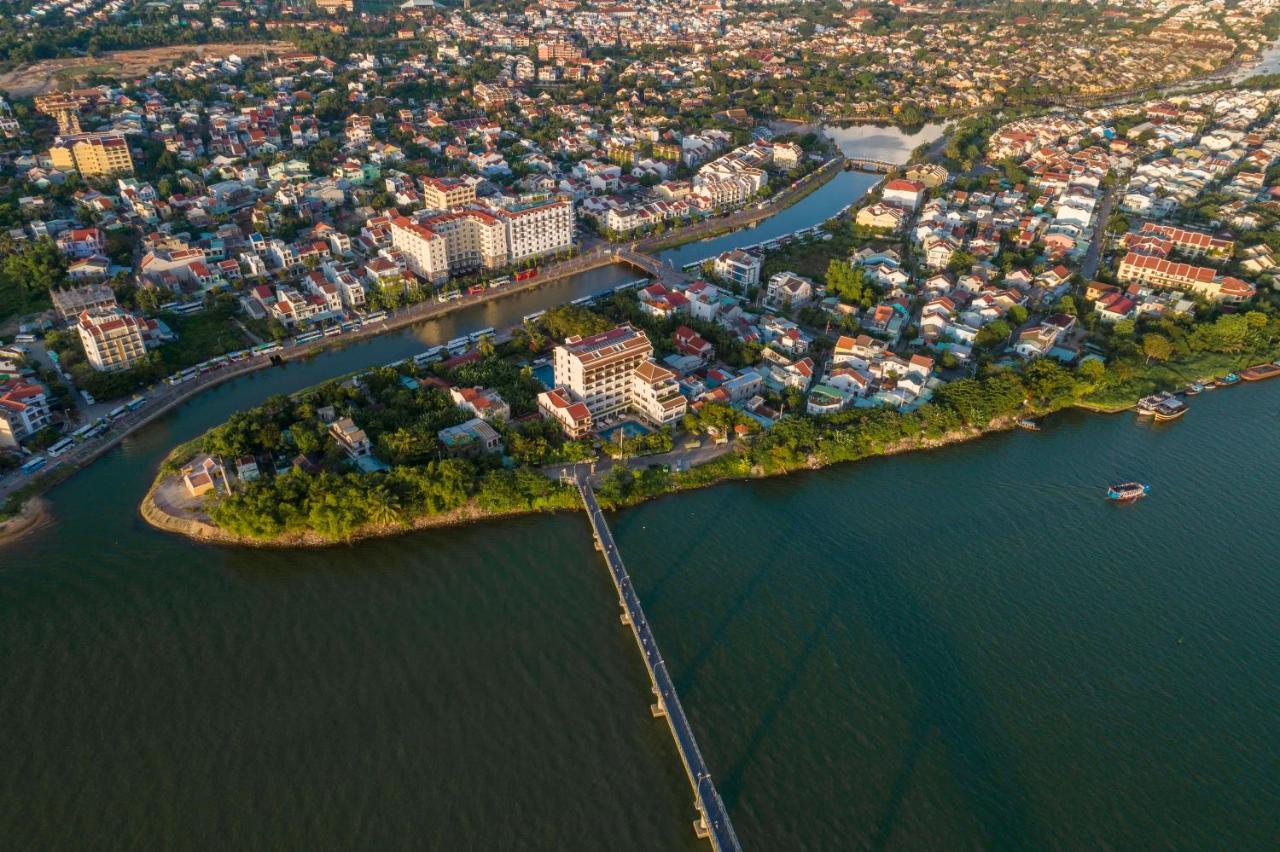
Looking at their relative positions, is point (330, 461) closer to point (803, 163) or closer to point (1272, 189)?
point (803, 163)

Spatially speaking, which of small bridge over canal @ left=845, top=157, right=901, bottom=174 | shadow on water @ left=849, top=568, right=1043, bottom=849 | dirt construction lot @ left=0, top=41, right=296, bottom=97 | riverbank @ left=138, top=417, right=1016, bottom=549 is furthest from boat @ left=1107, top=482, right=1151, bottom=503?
dirt construction lot @ left=0, top=41, right=296, bottom=97

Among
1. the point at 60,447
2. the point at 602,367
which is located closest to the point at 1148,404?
the point at 602,367

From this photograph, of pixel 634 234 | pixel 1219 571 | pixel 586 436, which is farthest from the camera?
pixel 634 234

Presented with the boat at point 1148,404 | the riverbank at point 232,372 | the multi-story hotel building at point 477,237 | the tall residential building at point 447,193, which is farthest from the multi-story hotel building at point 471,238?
the boat at point 1148,404

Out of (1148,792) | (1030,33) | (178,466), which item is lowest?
(1148,792)

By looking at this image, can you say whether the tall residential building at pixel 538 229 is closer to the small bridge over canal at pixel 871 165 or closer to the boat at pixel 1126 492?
the small bridge over canal at pixel 871 165

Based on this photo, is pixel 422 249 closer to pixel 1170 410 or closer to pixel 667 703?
pixel 667 703

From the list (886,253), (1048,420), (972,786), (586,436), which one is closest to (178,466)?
(586,436)

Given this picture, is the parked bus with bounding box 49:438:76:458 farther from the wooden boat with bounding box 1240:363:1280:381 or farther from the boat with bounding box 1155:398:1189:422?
the wooden boat with bounding box 1240:363:1280:381
